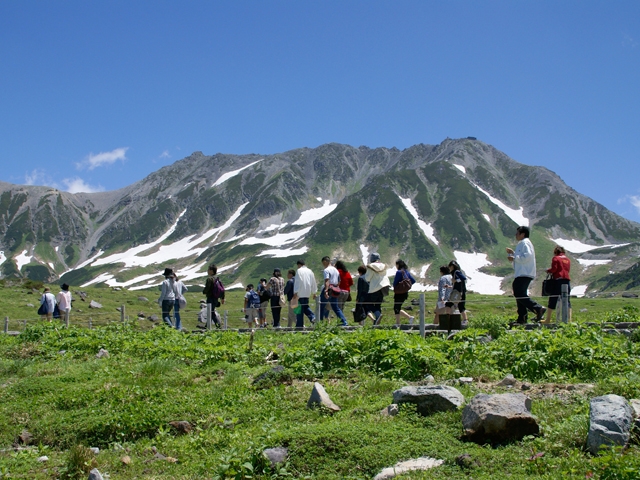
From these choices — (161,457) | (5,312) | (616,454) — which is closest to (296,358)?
(161,457)

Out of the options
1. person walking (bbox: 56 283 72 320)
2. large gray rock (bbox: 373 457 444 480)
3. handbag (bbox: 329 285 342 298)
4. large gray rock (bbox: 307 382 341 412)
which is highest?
handbag (bbox: 329 285 342 298)

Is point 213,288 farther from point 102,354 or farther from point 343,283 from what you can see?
point 102,354

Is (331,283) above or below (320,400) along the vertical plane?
above

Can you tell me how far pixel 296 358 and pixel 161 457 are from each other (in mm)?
4437

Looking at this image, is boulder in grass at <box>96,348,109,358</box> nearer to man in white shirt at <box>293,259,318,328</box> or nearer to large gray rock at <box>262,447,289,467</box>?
man in white shirt at <box>293,259,318,328</box>

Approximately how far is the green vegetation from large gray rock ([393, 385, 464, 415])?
0.18 metres

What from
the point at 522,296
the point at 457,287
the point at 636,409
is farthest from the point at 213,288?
the point at 636,409

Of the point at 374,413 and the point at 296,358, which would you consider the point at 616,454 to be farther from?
the point at 296,358

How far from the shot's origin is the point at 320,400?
30.2 ft

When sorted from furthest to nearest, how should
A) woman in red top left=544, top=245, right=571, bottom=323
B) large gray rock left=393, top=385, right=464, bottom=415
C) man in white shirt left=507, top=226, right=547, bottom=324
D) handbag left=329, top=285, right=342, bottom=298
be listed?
handbag left=329, top=285, right=342, bottom=298 → man in white shirt left=507, top=226, right=547, bottom=324 → woman in red top left=544, top=245, right=571, bottom=323 → large gray rock left=393, top=385, right=464, bottom=415

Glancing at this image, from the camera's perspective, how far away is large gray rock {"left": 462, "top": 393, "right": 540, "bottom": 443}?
23.5 feet

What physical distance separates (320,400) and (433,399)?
6.32 feet

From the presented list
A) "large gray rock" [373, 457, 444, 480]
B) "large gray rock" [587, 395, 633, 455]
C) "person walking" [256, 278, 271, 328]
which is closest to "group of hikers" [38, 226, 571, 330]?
"person walking" [256, 278, 271, 328]

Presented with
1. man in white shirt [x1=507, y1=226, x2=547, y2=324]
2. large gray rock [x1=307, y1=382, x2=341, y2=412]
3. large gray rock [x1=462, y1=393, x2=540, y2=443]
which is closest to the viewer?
large gray rock [x1=462, y1=393, x2=540, y2=443]
